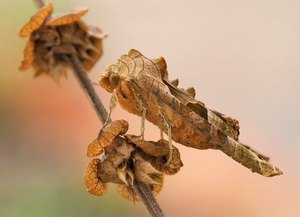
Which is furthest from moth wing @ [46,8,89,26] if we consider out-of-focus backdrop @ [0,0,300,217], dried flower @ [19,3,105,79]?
out-of-focus backdrop @ [0,0,300,217]

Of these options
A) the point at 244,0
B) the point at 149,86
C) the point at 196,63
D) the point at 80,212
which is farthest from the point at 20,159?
the point at 149,86

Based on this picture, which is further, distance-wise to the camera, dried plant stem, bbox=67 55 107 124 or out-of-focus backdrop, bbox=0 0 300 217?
out-of-focus backdrop, bbox=0 0 300 217

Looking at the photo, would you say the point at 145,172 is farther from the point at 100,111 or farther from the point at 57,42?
the point at 57,42

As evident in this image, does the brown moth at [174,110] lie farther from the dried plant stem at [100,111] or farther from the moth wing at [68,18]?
the moth wing at [68,18]

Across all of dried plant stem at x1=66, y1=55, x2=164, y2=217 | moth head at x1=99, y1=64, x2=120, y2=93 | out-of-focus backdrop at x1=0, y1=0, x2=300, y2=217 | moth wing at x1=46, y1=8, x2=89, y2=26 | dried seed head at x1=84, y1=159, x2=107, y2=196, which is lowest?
out-of-focus backdrop at x1=0, y1=0, x2=300, y2=217

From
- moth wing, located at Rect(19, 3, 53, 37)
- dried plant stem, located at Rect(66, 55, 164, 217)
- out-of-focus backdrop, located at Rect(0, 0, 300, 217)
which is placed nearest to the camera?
dried plant stem, located at Rect(66, 55, 164, 217)

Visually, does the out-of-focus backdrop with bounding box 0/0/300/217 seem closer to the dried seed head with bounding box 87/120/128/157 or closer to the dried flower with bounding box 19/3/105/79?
the dried flower with bounding box 19/3/105/79

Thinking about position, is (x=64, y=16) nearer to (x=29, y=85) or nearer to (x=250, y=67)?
(x=29, y=85)

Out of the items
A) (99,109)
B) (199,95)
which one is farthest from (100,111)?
(199,95)
